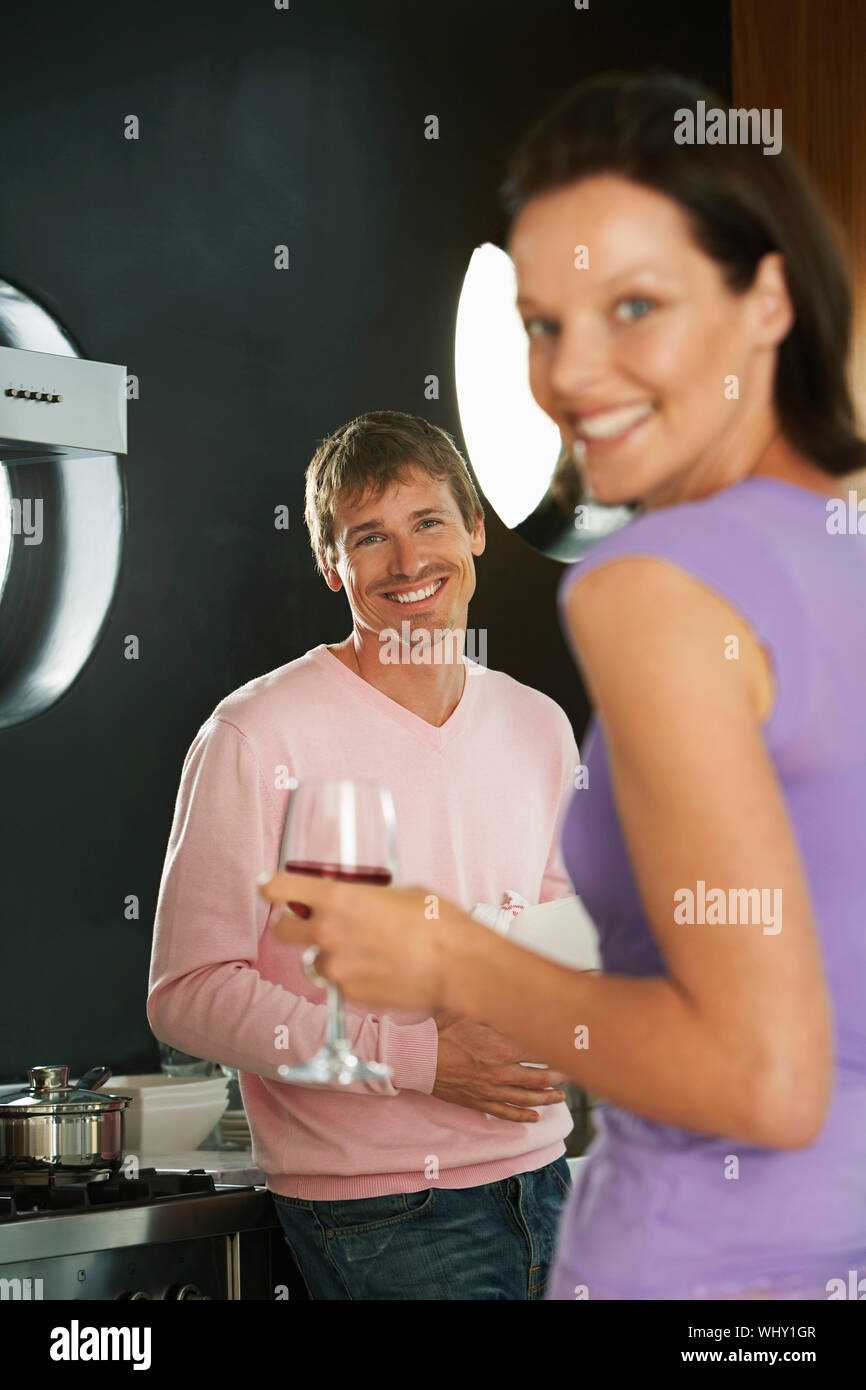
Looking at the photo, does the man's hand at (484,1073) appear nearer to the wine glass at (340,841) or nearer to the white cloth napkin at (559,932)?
the white cloth napkin at (559,932)

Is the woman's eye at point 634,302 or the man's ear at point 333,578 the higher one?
the man's ear at point 333,578

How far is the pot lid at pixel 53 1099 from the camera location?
178 centimetres

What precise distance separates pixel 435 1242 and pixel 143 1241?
1.04 ft

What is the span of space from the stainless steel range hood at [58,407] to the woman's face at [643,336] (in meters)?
1.22

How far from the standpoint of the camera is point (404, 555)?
6.45ft

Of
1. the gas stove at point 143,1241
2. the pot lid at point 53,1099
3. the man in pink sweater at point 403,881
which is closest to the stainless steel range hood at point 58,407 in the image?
the man in pink sweater at point 403,881

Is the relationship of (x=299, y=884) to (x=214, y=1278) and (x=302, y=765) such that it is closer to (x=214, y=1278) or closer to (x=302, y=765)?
(x=302, y=765)

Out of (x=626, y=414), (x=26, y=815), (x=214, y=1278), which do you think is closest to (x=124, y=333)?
(x=26, y=815)

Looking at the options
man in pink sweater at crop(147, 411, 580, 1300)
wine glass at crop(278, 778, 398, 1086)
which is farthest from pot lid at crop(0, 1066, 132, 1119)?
wine glass at crop(278, 778, 398, 1086)

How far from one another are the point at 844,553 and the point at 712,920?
0.66 ft

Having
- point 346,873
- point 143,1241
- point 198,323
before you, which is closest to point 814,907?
point 346,873

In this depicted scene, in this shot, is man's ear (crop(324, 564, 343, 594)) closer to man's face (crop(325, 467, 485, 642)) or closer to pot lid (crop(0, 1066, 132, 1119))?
man's face (crop(325, 467, 485, 642))

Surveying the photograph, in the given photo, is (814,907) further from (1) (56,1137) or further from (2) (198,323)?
(2) (198,323)

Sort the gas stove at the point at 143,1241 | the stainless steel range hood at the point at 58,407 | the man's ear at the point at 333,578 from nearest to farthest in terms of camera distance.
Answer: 1. the gas stove at the point at 143,1241
2. the stainless steel range hood at the point at 58,407
3. the man's ear at the point at 333,578
